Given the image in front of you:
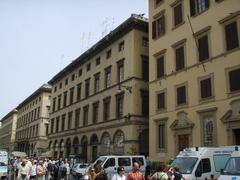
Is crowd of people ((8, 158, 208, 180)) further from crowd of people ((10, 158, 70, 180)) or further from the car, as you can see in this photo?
the car

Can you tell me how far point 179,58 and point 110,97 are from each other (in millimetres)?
12339

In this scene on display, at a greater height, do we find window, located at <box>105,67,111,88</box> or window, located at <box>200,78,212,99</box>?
window, located at <box>105,67,111,88</box>

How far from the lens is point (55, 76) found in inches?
2319

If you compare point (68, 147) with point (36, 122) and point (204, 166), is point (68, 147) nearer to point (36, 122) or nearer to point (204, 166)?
point (36, 122)

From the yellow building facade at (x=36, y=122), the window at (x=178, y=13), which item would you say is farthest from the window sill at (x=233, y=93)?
the yellow building facade at (x=36, y=122)

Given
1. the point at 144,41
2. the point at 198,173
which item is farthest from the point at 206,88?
the point at 144,41

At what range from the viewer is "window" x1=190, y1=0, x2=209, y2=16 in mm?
26281

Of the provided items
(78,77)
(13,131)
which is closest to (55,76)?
(78,77)

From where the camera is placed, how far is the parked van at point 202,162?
644 inches

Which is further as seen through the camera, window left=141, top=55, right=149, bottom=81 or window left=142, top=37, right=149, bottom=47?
window left=142, top=37, right=149, bottom=47

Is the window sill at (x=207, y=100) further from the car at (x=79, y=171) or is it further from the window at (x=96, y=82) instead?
→ the window at (x=96, y=82)

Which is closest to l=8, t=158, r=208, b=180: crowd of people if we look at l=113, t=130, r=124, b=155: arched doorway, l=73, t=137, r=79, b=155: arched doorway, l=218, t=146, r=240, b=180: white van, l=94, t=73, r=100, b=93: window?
l=218, t=146, r=240, b=180: white van

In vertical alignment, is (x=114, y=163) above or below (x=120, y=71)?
below

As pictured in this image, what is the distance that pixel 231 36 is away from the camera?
2319 centimetres
